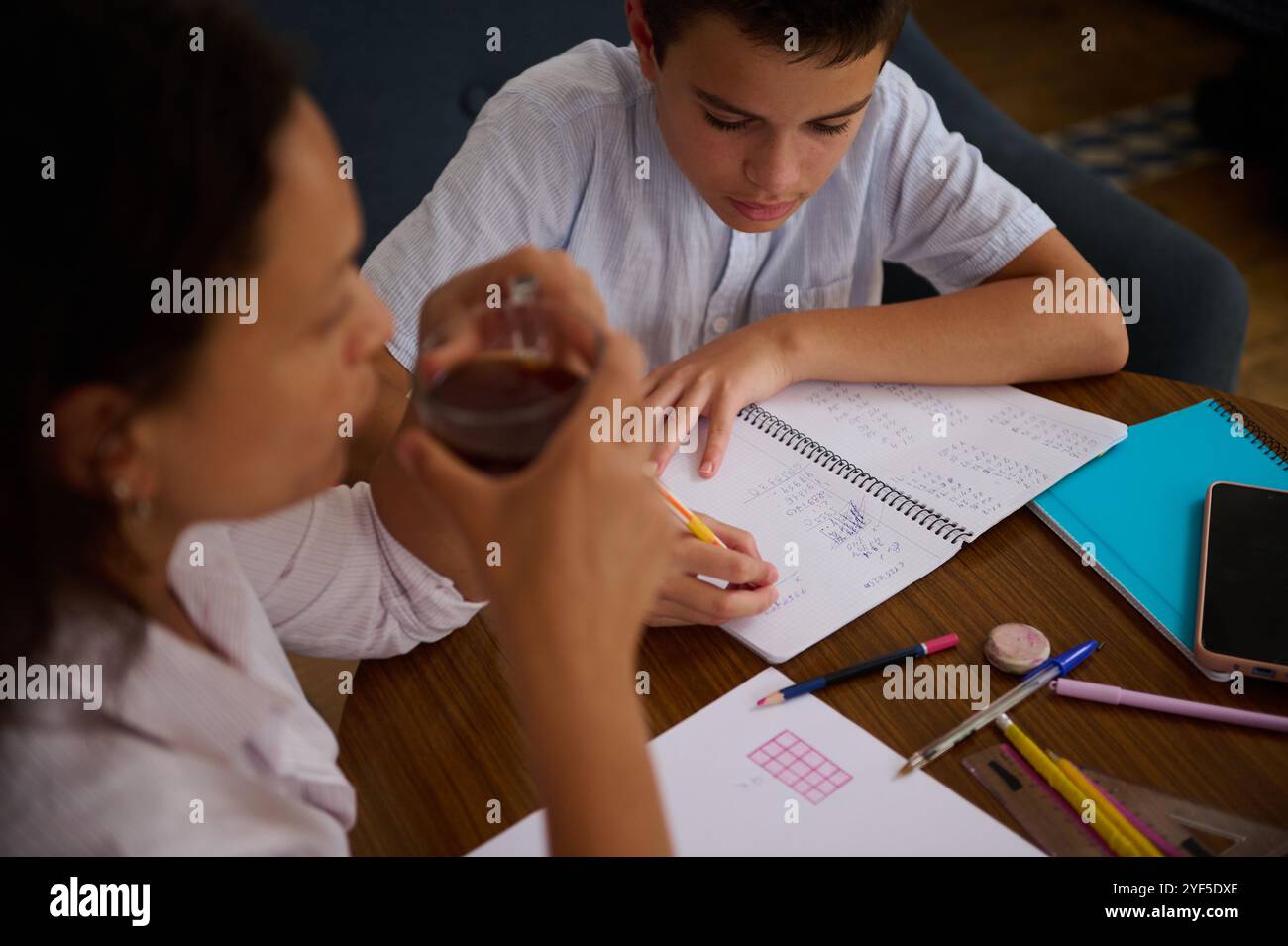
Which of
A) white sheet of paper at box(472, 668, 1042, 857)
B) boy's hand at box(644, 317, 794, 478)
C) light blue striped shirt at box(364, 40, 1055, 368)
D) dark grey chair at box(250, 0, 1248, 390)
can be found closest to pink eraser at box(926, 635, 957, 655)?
white sheet of paper at box(472, 668, 1042, 857)

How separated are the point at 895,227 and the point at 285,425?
1.06 meters

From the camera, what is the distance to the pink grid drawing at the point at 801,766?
832mm

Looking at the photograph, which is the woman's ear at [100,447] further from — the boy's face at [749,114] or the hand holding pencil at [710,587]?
the boy's face at [749,114]

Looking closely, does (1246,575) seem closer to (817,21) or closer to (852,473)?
(852,473)

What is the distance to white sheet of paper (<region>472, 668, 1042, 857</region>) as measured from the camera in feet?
2.61

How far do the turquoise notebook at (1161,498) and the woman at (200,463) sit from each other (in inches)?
20.3

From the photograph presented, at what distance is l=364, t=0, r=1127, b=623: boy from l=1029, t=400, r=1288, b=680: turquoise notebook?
0.48 ft

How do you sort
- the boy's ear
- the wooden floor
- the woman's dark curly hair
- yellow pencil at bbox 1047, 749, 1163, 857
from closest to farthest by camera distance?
the woman's dark curly hair
yellow pencil at bbox 1047, 749, 1163, 857
the boy's ear
the wooden floor

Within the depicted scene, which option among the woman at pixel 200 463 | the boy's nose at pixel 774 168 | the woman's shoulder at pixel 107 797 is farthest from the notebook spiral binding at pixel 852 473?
the woman's shoulder at pixel 107 797

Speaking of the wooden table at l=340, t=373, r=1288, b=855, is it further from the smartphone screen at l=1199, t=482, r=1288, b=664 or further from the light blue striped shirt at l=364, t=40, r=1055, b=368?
the light blue striped shirt at l=364, t=40, r=1055, b=368

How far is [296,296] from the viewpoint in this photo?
0.63 meters

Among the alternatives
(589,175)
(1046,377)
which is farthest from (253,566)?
(1046,377)

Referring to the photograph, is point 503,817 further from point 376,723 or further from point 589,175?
point 589,175

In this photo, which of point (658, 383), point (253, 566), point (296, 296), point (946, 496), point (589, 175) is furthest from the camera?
point (589, 175)
